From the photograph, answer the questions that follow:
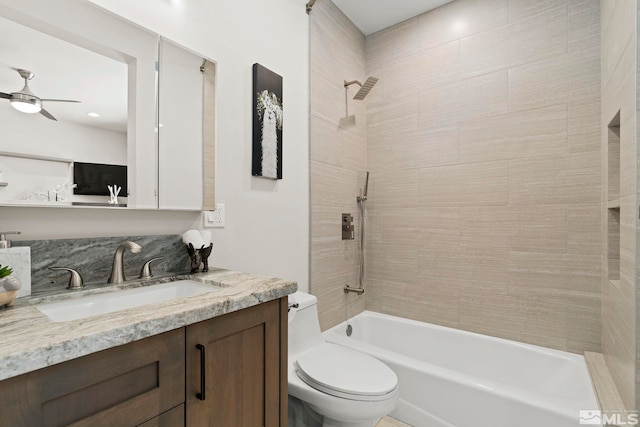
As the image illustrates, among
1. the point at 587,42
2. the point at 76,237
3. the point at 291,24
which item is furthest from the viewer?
the point at 291,24

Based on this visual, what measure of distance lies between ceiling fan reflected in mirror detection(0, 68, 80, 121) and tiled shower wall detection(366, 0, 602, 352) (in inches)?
84.8

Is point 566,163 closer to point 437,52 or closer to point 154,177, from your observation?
point 437,52

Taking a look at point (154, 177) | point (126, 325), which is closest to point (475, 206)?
point (154, 177)

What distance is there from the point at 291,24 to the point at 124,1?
3.50 ft

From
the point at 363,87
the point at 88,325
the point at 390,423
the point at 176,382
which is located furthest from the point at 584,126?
the point at 88,325

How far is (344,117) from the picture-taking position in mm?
2477

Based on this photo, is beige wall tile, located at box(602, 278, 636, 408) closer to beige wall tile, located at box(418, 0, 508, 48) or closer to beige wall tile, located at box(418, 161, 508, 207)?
beige wall tile, located at box(418, 161, 508, 207)

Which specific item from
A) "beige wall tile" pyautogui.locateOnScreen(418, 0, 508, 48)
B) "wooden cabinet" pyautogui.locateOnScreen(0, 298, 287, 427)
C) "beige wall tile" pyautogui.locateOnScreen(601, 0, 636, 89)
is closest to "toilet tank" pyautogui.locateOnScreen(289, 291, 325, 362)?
"wooden cabinet" pyautogui.locateOnScreen(0, 298, 287, 427)

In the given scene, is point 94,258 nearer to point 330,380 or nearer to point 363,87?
point 330,380

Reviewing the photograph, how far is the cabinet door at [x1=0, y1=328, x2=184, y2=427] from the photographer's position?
568mm

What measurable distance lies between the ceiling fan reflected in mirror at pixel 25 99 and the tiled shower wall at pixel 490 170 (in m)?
2.15

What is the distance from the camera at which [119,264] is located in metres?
1.15

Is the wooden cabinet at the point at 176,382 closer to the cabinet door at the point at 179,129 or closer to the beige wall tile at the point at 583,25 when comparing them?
the cabinet door at the point at 179,129

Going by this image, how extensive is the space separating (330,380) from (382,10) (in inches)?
100
